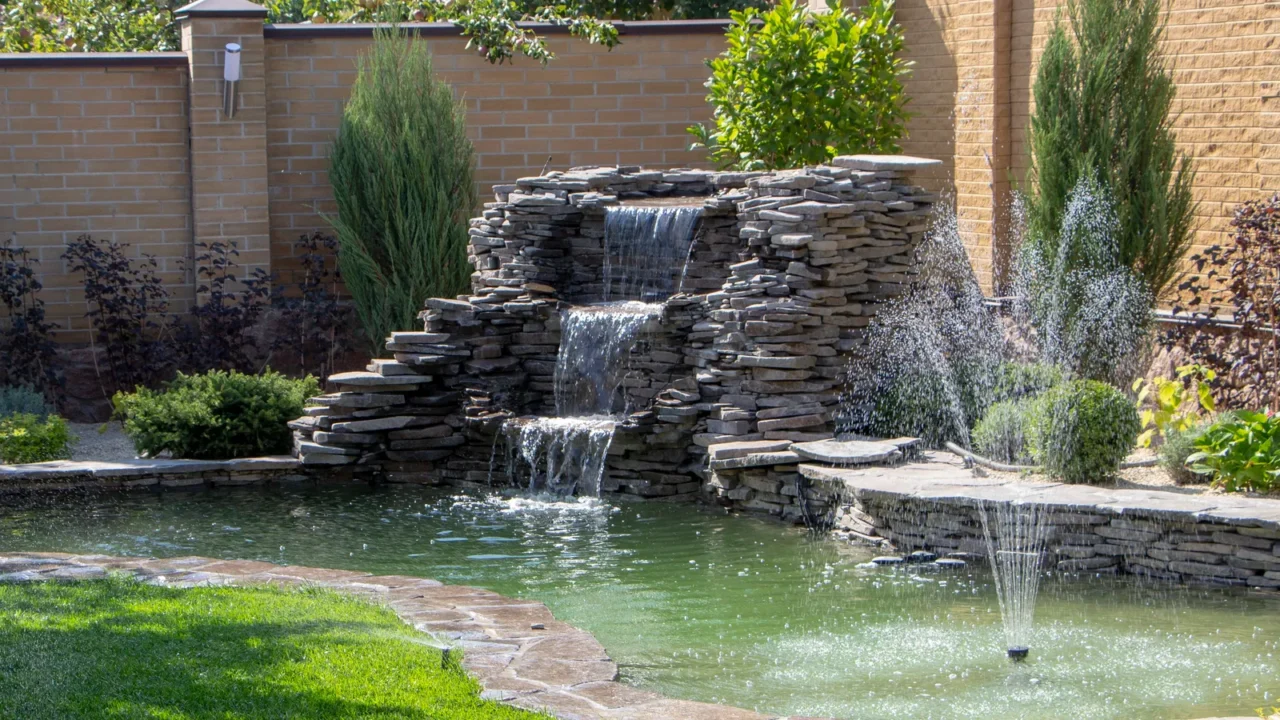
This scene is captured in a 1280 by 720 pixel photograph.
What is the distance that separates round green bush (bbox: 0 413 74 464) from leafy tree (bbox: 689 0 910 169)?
6.01 m

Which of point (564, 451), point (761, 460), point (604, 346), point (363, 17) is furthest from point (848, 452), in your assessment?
point (363, 17)

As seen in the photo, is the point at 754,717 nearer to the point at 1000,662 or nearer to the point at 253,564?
the point at 1000,662

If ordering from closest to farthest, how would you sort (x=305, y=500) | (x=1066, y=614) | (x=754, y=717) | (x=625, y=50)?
1. (x=754, y=717)
2. (x=1066, y=614)
3. (x=305, y=500)
4. (x=625, y=50)

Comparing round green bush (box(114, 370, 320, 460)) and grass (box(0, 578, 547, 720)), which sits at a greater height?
round green bush (box(114, 370, 320, 460))

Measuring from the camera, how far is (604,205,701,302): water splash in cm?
1115

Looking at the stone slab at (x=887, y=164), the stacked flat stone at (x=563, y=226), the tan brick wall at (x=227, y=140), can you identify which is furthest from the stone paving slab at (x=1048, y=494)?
the tan brick wall at (x=227, y=140)

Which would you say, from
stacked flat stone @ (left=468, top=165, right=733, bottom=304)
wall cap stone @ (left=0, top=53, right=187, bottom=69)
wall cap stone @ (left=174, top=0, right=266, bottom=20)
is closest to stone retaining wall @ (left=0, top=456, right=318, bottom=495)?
stacked flat stone @ (left=468, top=165, right=733, bottom=304)

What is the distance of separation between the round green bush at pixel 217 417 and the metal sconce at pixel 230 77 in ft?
10.1

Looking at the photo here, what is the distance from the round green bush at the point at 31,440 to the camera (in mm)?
10859

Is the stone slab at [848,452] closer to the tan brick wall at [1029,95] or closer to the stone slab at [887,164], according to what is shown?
the stone slab at [887,164]

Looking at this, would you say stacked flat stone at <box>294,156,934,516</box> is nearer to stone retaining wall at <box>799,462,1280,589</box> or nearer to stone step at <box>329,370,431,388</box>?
stone step at <box>329,370,431,388</box>

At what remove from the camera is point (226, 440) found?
1114 cm

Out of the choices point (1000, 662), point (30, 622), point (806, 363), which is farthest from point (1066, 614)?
point (30, 622)

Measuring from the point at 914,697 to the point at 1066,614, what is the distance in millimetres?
1642
